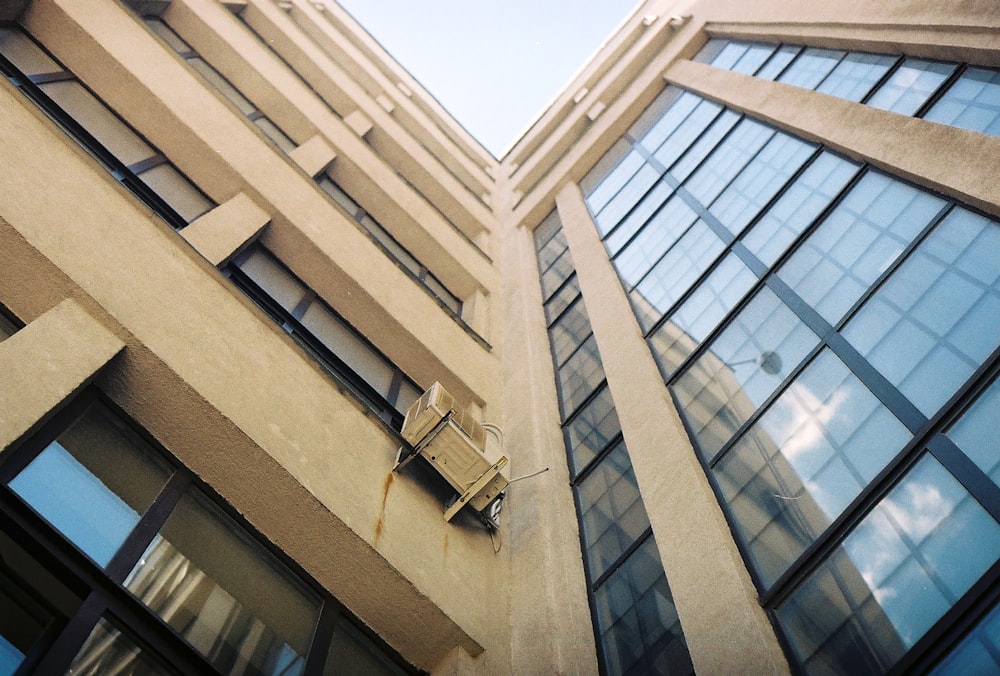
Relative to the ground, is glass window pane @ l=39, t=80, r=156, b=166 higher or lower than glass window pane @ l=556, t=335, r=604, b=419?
lower

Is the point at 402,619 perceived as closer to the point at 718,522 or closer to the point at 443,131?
the point at 718,522

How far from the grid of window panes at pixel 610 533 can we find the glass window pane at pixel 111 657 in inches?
140

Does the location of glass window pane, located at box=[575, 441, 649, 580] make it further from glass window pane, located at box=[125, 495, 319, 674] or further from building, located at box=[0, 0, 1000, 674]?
glass window pane, located at box=[125, 495, 319, 674]

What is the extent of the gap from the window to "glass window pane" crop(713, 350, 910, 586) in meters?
4.60

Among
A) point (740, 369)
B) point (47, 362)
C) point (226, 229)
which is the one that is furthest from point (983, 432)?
point (226, 229)

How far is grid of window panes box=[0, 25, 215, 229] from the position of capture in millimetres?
8656

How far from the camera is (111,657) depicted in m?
4.21

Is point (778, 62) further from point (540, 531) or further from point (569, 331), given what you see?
point (540, 531)

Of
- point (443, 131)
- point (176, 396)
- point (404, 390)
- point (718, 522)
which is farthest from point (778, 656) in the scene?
point (443, 131)

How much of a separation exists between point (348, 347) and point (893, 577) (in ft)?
23.0

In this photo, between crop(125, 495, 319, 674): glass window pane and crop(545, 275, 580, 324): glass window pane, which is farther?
crop(545, 275, 580, 324): glass window pane

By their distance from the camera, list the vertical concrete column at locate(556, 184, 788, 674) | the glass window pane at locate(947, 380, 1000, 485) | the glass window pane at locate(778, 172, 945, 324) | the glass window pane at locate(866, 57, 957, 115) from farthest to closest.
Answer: the glass window pane at locate(866, 57, 957, 115) < the glass window pane at locate(778, 172, 945, 324) < the vertical concrete column at locate(556, 184, 788, 674) < the glass window pane at locate(947, 380, 1000, 485)

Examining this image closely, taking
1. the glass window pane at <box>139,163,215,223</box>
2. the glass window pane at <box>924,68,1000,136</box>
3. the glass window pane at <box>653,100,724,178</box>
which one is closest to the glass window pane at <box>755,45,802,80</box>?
the glass window pane at <box>653,100,724,178</box>

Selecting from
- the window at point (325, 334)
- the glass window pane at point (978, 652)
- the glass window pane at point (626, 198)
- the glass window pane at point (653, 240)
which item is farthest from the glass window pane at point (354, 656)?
the glass window pane at point (626, 198)
